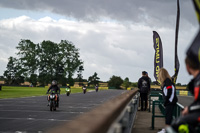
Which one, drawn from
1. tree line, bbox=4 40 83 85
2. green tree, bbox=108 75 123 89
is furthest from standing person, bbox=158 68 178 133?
green tree, bbox=108 75 123 89

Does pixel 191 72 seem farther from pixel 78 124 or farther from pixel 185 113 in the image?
pixel 78 124

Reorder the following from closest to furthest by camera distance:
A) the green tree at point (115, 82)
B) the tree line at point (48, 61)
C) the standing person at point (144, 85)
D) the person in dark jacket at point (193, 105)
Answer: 1. the person in dark jacket at point (193, 105)
2. the standing person at point (144, 85)
3. the tree line at point (48, 61)
4. the green tree at point (115, 82)

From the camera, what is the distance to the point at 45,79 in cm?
11962

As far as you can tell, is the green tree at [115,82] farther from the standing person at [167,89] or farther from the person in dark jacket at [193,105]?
the person in dark jacket at [193,105]

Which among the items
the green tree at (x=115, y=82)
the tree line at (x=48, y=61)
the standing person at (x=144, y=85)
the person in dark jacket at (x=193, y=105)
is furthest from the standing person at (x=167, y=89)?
the green tree at (x=115, y=82)

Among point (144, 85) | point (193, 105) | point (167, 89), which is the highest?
point (144, 85)

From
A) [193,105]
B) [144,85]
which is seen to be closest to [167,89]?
[193,105]

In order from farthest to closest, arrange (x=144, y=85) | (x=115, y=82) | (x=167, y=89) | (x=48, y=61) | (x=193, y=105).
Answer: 1. (x=115, y=82)
2. (x=48, y=61)
3. (x=144, y=85)
4. (x=167, y=89)
5. (x=193, y=105)

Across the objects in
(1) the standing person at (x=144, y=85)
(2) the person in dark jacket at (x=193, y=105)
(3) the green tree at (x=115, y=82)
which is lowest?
(2) the person in dark jacket at (x=193, y=105)

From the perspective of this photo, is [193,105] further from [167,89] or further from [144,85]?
[144,85]

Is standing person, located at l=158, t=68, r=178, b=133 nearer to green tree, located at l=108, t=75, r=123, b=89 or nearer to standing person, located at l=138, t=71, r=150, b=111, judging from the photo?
standing person, located at l=138, t=71, r=150, b=111

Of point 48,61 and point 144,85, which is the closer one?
point 144,85

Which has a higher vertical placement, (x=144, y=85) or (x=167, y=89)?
(x=144, y=85)

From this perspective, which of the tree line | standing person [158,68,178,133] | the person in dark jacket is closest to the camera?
the person in dark jacket
